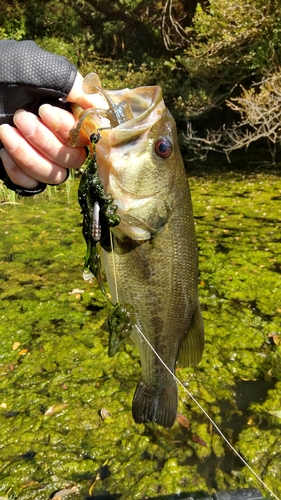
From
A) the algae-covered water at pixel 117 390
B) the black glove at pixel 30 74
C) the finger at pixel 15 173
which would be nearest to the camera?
the black glove at pixel 30 74

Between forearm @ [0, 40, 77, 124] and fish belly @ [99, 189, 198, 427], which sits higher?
forearm @ [0, 40, 77, 124]

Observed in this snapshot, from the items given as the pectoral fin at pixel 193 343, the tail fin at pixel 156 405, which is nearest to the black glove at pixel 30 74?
the pectoral fin at pixel 193 343

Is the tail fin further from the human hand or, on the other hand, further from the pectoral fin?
the human hand

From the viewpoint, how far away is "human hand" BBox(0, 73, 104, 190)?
1.44m

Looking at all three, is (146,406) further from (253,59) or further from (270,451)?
(253,59)

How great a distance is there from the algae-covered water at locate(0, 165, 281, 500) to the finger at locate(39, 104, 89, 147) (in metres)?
1.93

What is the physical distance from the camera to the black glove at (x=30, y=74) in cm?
141

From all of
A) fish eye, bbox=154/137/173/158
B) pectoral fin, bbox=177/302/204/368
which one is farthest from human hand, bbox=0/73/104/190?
pectoral fin, bbox=177/302/204/368

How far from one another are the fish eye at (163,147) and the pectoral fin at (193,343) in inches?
24.3

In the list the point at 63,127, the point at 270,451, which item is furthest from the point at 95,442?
the point at 63,127

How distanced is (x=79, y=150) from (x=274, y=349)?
2.55 meters

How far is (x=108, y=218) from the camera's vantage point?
1.45m

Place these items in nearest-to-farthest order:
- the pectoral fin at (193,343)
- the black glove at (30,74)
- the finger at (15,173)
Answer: the black glove at (30,74), the finger at (15,173), the pectoral fin at (193,343)

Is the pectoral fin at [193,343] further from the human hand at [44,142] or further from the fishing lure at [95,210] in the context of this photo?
the human hand at [44,142]
